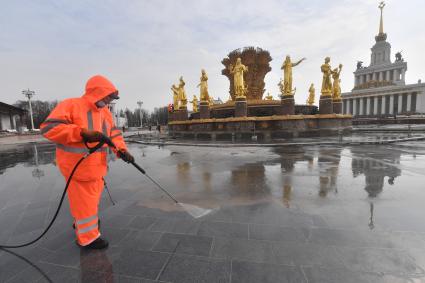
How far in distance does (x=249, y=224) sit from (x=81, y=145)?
105 inches

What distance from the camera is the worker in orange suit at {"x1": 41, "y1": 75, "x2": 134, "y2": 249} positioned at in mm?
2377

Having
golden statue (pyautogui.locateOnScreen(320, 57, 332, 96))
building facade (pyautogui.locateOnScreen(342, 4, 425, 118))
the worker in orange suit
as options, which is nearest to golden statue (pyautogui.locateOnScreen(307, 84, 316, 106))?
golden statue (pyautogui.locateOnScreen(320, 57, 332, 96))

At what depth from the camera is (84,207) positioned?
2.65 meters

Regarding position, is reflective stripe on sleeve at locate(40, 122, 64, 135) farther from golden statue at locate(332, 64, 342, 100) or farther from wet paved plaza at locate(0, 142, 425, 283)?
golden statue at locate(332, 64, 342, 100)

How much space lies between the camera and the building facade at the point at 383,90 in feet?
213

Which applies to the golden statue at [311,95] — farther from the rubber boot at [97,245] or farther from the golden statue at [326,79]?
the rubber boot at [97,245]

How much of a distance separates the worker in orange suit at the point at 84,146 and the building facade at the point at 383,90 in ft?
261

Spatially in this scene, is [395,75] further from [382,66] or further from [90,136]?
[90,136]

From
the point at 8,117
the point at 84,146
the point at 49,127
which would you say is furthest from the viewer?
the point at 8,117

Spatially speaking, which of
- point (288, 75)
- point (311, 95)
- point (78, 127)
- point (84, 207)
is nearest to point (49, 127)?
point (78, 127)

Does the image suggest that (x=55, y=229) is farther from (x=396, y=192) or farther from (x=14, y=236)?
(x=396, y=192)

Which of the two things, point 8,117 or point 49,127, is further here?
point 8,117

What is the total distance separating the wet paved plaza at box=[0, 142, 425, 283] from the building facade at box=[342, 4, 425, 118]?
75.8 meters

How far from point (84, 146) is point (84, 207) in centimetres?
79
